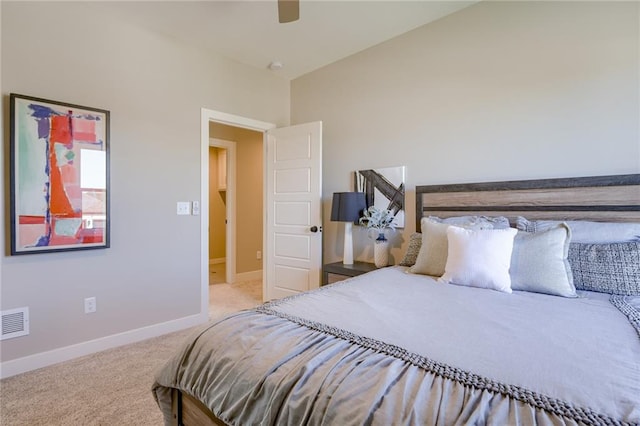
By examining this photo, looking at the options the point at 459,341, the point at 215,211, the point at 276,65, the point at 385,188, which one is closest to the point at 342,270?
the point at 385,188

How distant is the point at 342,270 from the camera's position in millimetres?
2963

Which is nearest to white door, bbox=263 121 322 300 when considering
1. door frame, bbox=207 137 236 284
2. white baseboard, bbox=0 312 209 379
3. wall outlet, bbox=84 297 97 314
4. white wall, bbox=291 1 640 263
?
white wall, bbox=291 1 640 263

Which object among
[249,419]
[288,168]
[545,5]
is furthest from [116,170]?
[545,5]

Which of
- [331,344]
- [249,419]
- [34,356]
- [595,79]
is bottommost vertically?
[34,356]

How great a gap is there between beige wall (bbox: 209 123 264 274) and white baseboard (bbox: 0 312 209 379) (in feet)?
6.34

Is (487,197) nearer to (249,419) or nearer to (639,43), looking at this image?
(639,43)

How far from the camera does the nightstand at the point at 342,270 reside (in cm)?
289

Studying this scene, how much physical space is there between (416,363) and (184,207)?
281cm

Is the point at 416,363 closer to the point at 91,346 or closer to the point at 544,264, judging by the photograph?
the point at 544,264

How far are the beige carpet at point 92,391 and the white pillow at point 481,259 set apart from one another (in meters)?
1.53

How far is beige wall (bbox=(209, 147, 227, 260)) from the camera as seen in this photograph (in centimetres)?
641

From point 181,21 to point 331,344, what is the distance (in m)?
2.97

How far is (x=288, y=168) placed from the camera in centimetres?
370

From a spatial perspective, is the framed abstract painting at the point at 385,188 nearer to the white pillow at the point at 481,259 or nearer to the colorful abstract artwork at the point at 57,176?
the white pillow at the point at 481,259
